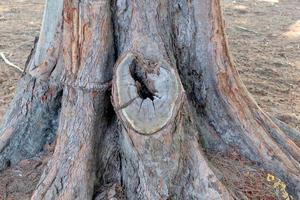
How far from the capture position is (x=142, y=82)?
2637 mm

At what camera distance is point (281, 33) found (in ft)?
26.4

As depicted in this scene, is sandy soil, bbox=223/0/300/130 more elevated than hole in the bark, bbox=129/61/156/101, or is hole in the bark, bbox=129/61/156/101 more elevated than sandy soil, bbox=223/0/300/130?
sandy soil, bbox=223/0/300/130

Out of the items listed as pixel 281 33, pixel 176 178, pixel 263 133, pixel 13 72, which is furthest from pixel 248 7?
pixel 176 178

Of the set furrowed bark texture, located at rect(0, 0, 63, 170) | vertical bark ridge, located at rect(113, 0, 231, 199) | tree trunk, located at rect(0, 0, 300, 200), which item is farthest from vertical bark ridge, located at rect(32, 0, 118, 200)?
furrowed bark texture, located at rect(0, 0, 63, 170)

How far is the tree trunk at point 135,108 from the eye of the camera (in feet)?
8.51

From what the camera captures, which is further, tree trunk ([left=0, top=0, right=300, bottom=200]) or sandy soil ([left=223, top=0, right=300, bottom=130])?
sandy soil ([left=223, top=0, right=300, bottom=130])

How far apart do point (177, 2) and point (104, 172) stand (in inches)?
40.2

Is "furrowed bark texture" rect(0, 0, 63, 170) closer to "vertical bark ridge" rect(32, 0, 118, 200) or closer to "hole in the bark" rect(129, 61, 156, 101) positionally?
"vertical bark ridge" rect(32, 0, 118, 200)

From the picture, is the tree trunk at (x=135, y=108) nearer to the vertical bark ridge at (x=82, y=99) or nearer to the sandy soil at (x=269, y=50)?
the vertical bark ridge at (x=82, y=99)

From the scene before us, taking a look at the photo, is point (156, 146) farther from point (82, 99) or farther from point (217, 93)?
point (217, 93)

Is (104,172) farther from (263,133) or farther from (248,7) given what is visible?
(248,7)

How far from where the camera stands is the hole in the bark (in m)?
2.59

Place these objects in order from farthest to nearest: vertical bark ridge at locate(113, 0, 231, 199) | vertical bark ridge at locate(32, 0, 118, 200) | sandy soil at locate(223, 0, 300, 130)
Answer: sandy soil at locate(223, 0, 300, 130) → vertical bark ridge at locate(32, 0, 118, 200) → vertical bark ridge at locate(113, 0, 231, 199)

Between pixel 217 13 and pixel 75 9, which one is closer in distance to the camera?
pixel 75 9
